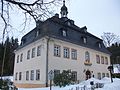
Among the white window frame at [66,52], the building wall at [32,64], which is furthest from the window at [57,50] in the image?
the building wall at [32,64]

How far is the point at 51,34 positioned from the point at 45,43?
4.48 ft

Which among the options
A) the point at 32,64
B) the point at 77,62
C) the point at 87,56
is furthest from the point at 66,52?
the point at 87,56

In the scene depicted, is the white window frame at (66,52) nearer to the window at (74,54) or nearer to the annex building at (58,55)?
the annex building at (58,55)

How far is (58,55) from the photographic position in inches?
919

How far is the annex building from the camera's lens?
22.4 meters

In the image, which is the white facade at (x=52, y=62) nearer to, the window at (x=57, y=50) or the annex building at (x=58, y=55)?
the annex building at (x=58, y=55)

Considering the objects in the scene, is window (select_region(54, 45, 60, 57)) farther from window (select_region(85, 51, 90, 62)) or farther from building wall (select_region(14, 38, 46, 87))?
window (select_region(85, 51, 90, 62))

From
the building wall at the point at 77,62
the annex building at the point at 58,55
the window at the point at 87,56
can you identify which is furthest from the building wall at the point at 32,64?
the window at the point at 87,56

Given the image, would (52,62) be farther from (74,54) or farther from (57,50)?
(74,54)

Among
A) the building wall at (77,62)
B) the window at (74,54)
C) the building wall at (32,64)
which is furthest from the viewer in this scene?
the window at (74,54)

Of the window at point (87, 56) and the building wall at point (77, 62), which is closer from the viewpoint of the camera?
the building wall at point (77, 62)

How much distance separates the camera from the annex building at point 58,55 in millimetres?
22391

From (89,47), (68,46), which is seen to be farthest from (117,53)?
(68,46)

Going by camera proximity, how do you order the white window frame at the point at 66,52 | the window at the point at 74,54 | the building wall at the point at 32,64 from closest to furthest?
the building wall at the point at 32,64 < the white window frame at the point at 66,52 < the window at the point at 74,54
